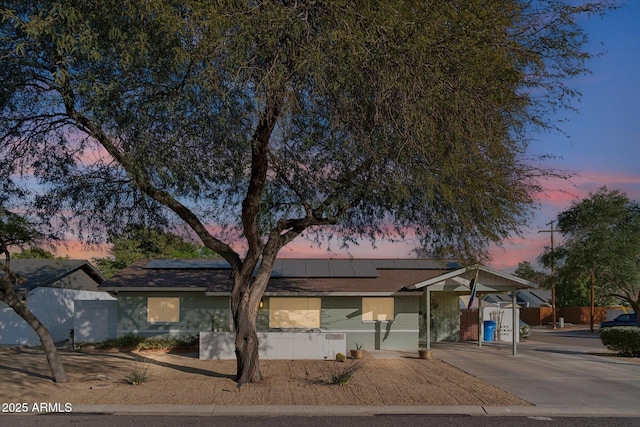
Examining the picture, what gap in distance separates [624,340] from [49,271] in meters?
26.2

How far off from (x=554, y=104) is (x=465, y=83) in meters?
2.87

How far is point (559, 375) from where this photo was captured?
18.6 meters

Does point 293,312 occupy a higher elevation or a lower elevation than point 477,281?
lower

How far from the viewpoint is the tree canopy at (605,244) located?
38531 millimetres

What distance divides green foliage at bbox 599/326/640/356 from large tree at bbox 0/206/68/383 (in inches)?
767

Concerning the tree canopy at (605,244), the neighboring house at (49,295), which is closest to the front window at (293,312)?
the neighboring house at (49,295)

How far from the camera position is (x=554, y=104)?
47.0 ft

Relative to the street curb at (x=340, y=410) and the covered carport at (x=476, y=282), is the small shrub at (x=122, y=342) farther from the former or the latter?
the street curb at (x=340, y=410)

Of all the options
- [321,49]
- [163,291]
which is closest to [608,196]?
[163,291]

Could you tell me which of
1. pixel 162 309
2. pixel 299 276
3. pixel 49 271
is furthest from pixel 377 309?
pixel 49 271

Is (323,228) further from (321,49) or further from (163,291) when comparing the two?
(163,291)

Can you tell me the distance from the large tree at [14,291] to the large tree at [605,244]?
3275 centimetres

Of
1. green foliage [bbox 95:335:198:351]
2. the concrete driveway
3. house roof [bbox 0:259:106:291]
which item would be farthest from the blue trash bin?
house roof [bbox 0:259:106:291]

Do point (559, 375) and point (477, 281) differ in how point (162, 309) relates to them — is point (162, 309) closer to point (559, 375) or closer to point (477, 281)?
point (477, 281)
